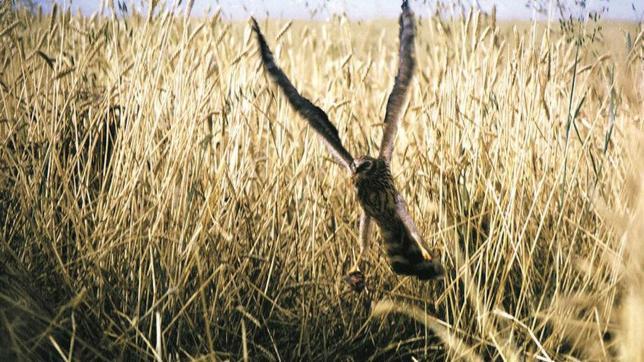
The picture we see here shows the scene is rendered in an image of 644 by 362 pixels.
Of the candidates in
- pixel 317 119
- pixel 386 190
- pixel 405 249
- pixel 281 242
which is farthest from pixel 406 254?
pixel 281 242

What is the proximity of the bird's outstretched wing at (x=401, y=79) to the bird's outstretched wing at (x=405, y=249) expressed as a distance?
10 cm

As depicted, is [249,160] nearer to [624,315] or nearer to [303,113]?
[303,113]

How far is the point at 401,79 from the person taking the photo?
3.93ft

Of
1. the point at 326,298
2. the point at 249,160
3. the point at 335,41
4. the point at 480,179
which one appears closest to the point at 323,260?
the point at 326,298

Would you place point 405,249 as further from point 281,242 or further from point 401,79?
point 281,242

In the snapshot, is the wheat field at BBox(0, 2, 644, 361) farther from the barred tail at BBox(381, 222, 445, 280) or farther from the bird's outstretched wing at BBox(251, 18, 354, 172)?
the bird's outstretched wing at BBox(251, 18, 354, 172)

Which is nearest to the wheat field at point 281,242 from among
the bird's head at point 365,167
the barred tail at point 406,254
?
the barred tail at point 406,254

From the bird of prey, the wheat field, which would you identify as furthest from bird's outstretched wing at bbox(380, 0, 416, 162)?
the wheat field

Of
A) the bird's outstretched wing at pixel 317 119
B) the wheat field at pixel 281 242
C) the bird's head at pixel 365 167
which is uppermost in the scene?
the bird's outstretched wing at pixel 317 119

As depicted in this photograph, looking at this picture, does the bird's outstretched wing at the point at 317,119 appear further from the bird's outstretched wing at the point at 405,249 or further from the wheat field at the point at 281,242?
the wheat field at the point at 281,242

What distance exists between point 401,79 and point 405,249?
11.4 inches

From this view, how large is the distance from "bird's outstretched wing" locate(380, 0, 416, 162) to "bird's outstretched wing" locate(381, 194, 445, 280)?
10 centimetres

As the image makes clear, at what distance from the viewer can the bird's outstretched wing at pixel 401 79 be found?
1177 mm

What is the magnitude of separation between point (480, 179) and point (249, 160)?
0.67 m
